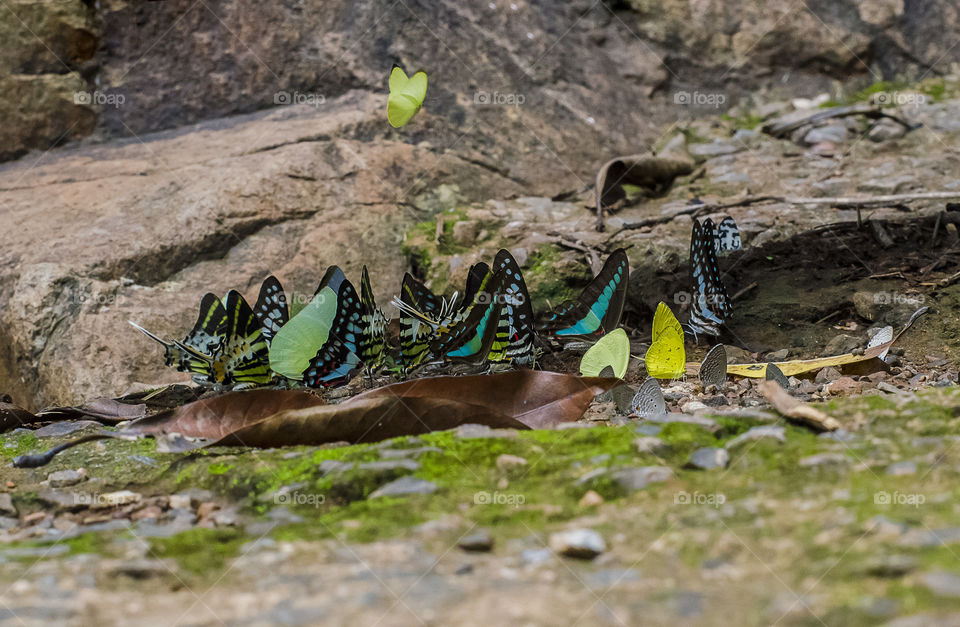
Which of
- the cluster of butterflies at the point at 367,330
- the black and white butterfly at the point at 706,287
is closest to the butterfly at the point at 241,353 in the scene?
the cluster of butterflies at the point at 367,330

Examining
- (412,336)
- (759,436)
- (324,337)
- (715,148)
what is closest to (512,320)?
(412,336)

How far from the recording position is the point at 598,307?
2688mm

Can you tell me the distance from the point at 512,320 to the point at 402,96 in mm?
923

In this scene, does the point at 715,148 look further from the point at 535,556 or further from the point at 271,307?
the point at 535,556

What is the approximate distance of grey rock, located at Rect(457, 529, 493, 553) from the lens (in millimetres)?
1192

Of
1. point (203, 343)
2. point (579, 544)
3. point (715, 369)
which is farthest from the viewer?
point (203, 343)

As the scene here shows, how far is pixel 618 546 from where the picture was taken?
116 cm

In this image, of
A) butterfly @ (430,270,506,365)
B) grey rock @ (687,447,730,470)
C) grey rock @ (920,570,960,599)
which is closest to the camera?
grey rock @ (920,570,960,599)

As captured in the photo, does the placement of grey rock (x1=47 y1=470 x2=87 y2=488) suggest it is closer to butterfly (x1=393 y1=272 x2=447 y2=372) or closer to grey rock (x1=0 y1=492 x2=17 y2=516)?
grey rock (x1=0 y1=492 x2=17 y2=516)

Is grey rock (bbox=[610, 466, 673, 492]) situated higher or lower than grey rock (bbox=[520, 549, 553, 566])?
higher

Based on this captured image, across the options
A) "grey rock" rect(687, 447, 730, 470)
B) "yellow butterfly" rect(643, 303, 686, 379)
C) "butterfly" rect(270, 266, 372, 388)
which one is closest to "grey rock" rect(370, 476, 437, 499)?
"grey rock" rect(687, 447, 730, 470)

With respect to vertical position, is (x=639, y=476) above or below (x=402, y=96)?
below

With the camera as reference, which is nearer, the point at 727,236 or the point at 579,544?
the point at 579,544

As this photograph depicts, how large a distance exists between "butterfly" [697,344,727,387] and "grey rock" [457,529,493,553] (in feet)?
4.21
